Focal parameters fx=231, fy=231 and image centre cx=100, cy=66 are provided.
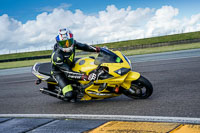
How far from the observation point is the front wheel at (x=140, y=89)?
539cm

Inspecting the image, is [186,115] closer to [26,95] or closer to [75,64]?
[75,64]

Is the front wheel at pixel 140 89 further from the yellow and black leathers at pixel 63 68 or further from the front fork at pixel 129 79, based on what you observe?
the yellow and black leathers at pixel 63 68

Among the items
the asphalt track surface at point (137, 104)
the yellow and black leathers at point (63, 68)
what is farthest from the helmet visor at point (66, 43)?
the asphalt track surface at point (137, 104)

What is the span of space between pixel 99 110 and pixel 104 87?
633mm

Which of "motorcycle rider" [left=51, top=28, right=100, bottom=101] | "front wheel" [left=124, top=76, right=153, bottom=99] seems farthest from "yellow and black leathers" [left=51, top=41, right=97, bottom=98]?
"front wheel" [left=124, top=76, right=153, bottom=99]

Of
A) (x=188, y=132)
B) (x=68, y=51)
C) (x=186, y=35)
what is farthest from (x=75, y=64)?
(x=186, y=35)

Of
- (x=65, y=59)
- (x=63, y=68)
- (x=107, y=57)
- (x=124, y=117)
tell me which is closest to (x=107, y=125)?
(x=124, y=117)

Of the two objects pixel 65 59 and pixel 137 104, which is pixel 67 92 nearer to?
pixel 65 59

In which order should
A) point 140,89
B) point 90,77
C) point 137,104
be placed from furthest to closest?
point 140,89, point 90,77, point 137,104

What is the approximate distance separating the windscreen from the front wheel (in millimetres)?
645

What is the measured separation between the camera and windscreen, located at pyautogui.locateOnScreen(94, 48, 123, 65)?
18.0ft

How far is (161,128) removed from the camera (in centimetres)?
345

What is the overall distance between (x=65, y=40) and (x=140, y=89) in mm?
2179

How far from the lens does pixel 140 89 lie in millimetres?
5527
